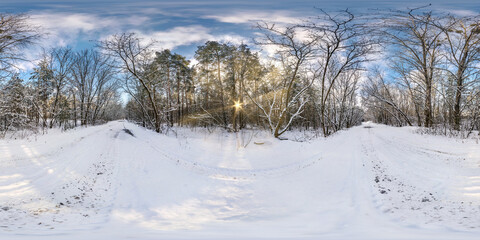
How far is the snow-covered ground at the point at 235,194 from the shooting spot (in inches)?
160

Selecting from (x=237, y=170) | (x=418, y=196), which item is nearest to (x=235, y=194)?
(x=237, y=170)

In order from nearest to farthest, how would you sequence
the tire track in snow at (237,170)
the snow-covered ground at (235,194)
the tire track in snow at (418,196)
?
the snow-covered ground at (235,194)
the tire track in snow at (418,196)
the tire track in snow at (237,170)

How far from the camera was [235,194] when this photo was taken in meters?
6.45

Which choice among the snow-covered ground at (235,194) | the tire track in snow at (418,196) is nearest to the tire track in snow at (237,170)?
the snow-covered ground at (235,194)

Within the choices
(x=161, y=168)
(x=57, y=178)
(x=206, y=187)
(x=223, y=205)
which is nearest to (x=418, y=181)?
(x=223, y=205)

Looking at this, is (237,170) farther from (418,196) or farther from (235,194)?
(418,196)

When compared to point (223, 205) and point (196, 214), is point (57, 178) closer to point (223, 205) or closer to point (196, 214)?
point (196, 214)

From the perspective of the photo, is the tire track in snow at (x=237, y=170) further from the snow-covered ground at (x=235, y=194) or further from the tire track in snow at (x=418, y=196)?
the tire track in snow at (x=418, y=196)

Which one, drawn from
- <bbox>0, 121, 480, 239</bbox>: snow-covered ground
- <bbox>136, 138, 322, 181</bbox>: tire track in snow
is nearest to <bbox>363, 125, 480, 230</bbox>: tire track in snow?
<bbox>0, 121, 480, 239</bbox>: snow-covered ground

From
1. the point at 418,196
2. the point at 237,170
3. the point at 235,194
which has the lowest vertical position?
the point at 235,194

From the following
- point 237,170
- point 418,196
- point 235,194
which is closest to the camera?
point 418,196

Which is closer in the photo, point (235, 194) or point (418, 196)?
point (418, 196)

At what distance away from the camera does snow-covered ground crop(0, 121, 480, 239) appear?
4055mm

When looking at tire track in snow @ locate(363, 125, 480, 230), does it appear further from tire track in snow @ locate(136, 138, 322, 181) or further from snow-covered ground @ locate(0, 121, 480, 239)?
tire track in snow @ locate(136, 138, 322, 181)
